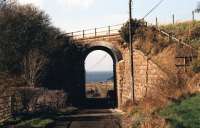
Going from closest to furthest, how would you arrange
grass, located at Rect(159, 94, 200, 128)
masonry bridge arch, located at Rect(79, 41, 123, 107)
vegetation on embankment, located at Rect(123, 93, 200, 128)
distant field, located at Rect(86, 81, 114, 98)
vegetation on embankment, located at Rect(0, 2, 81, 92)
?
1. grass, located at Rect(159, 94, 200, 128)
2. vegetation on embankment, located at Rect(123, 93, 200, 128)
3. vegetation on embankment, located at Rect(0, 2, 81, 92)
4. masonry bridge arch, located at Rect(79, 41, 123, 107)
5. distant field, located at Rect(86, 81, 114, 98)

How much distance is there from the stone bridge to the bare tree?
24.2 feet

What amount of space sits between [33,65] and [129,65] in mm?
9262

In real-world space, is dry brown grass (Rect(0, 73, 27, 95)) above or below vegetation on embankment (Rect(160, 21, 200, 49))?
below

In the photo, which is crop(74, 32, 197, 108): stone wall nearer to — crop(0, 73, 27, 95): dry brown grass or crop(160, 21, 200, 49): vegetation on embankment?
crop(160, 21, 200, 49): vegetation on embankment

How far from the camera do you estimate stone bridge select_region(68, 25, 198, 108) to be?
1765 inches

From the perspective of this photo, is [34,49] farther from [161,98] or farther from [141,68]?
[161,98]

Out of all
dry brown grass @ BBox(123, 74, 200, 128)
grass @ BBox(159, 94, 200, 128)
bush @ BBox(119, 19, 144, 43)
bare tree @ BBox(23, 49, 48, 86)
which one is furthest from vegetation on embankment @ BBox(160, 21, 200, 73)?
grass @ BBox(159, 94, 200, 128)

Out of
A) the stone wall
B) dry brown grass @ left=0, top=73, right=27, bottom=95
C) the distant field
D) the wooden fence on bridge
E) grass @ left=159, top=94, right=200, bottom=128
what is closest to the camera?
grass @ left=159, top=94, right=200, bottom=128

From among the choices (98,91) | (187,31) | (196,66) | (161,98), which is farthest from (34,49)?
(98,91)

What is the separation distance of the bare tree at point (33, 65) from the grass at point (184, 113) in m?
25.1

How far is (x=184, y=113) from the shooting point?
2500 centimetres

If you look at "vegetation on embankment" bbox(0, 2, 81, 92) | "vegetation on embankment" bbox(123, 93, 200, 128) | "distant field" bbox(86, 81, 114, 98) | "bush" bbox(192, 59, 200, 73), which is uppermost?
"vegetation on embankment" bbox(0, 2, 81, 92)

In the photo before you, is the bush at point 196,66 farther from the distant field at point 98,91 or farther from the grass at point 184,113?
the distant field at point 98,91

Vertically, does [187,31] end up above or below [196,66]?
above
